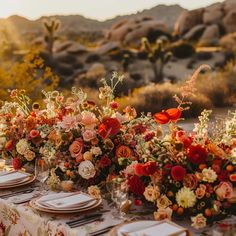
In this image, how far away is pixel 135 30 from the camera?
42.9ft

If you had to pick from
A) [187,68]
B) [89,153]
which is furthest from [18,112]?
[187,68]

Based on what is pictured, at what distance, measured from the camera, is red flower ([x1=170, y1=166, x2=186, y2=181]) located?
209cm

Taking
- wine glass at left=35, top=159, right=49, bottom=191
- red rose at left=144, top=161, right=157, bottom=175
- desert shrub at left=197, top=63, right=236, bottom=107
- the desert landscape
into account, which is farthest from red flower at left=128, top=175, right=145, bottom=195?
the desert landscape

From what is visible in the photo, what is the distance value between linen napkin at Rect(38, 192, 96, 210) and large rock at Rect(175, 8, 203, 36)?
9136 millimetres

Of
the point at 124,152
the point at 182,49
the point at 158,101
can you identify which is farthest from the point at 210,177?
the point at 182,49

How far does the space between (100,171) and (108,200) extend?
0.18 metres

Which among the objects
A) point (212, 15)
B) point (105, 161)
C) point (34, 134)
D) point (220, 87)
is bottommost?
point (105, 161)

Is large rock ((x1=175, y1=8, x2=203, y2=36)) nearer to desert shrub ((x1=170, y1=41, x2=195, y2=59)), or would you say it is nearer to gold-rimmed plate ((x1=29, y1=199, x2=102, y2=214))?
desert shrub ((x1=170, y1=41, x2=195, y2=59))

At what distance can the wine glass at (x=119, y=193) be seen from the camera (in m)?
2.15

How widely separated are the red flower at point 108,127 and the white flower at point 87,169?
0.15 m

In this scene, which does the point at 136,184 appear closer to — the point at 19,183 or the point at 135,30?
the point at 19,183

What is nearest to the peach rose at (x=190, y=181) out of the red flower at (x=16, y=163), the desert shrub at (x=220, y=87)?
the red flower at (x=16, y=163)

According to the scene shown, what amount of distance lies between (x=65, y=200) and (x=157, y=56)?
34.0 ft

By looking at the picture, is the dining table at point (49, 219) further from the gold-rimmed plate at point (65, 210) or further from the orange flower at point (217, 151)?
the orange flower at point (217, 151)
